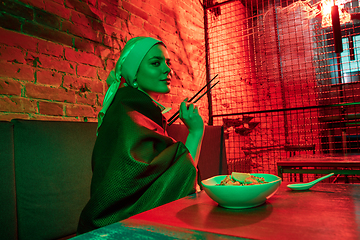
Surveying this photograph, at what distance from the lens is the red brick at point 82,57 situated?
149 cm

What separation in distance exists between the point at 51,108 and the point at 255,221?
131 cm

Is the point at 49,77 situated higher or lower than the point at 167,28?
lower

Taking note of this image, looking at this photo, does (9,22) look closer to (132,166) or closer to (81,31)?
(81,31)

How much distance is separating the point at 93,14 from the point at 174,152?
49.2 inches

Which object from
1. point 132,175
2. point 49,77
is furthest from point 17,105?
point 132,175

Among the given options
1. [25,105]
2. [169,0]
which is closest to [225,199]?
[25,105]

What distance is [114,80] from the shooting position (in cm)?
129

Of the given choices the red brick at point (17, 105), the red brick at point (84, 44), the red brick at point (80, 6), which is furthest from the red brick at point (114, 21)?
the red brick at point (17, 105)

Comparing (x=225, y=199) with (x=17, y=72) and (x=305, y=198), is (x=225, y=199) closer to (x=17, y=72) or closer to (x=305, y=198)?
(x=305, y=198)

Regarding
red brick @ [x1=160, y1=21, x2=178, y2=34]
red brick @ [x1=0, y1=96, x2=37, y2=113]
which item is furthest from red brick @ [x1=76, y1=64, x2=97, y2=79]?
red brick @ [x1=160, y1=21, x2=178, y2=34]

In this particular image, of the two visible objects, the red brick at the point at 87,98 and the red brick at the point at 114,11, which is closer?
the red brick at the point at 87,98

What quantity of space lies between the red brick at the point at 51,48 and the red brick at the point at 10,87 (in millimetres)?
237

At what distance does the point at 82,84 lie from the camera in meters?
1.56

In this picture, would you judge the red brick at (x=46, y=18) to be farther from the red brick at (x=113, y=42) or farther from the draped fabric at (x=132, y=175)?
the draped fabric at (x=132, y=175)
